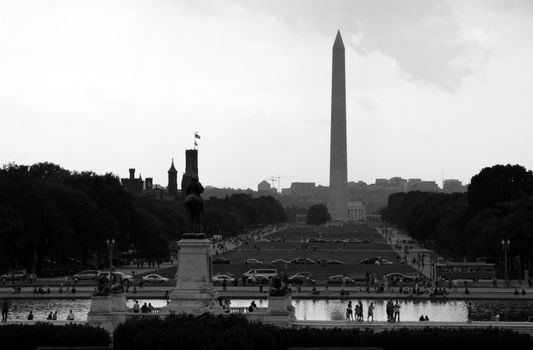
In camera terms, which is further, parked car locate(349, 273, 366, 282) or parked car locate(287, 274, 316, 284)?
parked car locate(349, 273, 366, 282)

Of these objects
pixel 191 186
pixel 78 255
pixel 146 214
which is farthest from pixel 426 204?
pixel 191 186

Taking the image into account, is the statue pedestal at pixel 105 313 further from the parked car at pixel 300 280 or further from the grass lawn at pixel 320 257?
the grass lawn at pixel 320 257

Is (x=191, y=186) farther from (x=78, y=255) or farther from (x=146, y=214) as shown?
(x=146, y=214)

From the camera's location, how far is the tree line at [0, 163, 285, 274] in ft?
243

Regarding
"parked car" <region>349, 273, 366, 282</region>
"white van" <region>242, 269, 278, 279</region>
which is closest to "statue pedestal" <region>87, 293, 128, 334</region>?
"white van" <region>242, 269, 278, 279</region>

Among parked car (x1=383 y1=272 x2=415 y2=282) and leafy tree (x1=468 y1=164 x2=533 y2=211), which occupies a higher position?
leafy tree (x1=468 y1=164 x2=533 y2=211)

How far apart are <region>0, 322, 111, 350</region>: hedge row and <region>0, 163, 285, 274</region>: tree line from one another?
33.8 m

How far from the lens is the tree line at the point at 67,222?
74125 mm

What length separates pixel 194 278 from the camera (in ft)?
130

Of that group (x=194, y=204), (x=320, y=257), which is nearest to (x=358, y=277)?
(x=320, y=257)

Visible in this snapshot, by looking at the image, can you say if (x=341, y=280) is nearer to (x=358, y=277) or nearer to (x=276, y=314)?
(x=358, y=277)

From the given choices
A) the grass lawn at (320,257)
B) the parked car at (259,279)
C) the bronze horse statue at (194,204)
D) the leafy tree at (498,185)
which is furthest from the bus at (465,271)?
the bronze horse statue at (194,204)

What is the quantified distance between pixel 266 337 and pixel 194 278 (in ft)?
29.7

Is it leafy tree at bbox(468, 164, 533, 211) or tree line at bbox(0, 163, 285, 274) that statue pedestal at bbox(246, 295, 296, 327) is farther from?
leafy tree at bbox(468, 164, 533, 211)
